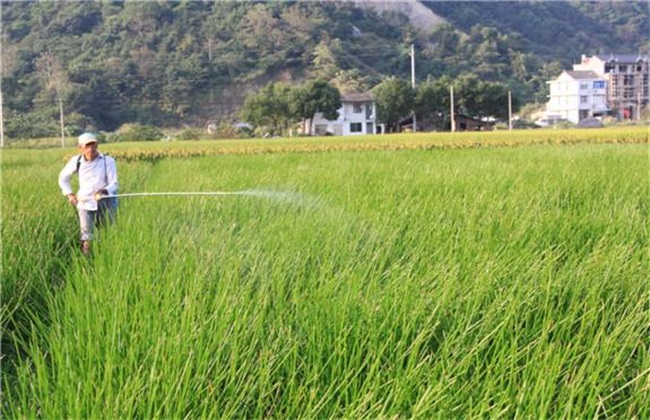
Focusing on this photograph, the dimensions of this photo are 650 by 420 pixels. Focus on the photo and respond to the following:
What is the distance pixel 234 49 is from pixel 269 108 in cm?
1800

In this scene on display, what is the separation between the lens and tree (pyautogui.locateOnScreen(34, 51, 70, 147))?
117 ft

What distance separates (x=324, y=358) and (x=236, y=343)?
0.27 meters

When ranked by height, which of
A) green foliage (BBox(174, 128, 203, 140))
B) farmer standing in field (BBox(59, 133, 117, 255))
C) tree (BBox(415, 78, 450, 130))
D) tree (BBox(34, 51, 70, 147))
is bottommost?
farmer standing in field (BBox(59, 133, 117, 255))

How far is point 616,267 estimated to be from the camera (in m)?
2.55

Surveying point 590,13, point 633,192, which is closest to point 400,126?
point 633,192

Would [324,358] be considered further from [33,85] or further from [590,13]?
[590,13]

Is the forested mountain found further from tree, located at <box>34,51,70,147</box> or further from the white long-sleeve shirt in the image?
the white long-sleeve shirt

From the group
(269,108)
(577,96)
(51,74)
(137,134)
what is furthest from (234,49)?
(577,96)

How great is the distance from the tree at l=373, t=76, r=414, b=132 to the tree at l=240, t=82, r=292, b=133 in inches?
225

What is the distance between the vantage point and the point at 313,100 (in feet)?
125

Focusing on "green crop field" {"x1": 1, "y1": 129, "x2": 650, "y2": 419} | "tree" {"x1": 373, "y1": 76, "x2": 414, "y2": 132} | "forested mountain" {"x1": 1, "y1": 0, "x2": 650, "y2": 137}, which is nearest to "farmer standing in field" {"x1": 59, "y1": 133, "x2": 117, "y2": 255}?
"green crop field" {"x1": 1, "y1": 129, "x2": 650, "y2": 419}

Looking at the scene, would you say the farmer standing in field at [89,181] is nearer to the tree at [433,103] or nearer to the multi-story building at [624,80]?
the tree at [433,103]

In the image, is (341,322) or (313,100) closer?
(341,322)

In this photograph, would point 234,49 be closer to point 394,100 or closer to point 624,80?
point 394,100
